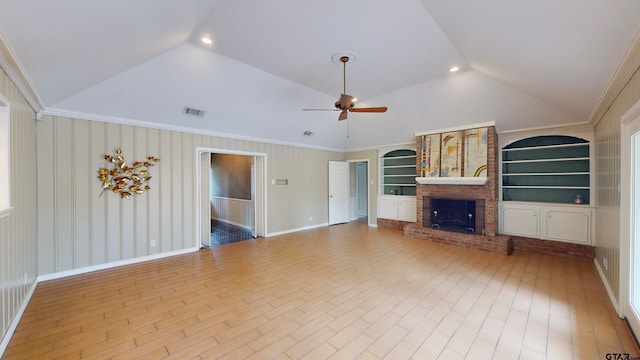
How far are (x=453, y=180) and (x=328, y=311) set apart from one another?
14.0 ft

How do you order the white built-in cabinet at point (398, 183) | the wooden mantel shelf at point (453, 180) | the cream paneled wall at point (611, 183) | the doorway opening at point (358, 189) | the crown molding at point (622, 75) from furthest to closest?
the doorway opening at point (358, 189), the white built-in cabinet at point (398, 183), the wooden mantel shelf at point (453, 180), the cream paneled wall at point (611, 183), the crown molding at point (622, 75)

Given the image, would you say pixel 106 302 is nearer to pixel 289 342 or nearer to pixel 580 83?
pixel 289 342

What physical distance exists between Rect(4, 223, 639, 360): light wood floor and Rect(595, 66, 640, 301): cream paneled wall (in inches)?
15.8

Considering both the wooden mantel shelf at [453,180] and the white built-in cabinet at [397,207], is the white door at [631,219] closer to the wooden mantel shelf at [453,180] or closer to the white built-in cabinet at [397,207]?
the wooden mantel shelf at [453,180]

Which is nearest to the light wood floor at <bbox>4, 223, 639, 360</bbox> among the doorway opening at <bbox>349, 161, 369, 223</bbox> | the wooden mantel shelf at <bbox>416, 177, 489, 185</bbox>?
the wooden mantel shelf at <bbox>416, 177, 489, 185</bbox>

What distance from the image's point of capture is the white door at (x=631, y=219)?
241cm

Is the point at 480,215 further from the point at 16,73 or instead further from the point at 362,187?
the point at 16,73

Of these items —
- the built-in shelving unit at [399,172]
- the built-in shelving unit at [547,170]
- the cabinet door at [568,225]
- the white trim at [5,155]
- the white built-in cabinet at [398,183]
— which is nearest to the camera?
the white trim at [5,155]

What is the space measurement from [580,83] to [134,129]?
6.53 meters

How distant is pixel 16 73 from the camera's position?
2420 millimetres

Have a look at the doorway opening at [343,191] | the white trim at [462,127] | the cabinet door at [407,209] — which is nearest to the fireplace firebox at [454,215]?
the cabinet door at [407,209]

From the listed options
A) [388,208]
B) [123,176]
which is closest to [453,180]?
[388,208]

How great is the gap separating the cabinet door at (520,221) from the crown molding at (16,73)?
7.47m

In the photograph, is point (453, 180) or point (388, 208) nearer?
point (453, 180)
